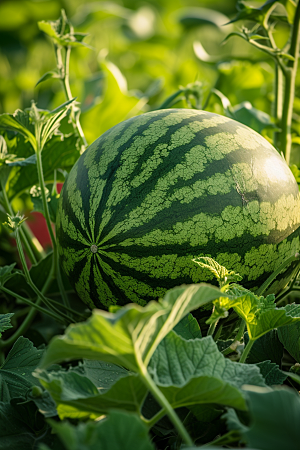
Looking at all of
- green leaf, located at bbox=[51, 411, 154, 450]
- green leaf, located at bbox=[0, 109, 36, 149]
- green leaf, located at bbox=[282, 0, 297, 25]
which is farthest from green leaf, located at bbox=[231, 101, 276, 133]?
green leaf, located at bbox=[51, 411, 154, 450]

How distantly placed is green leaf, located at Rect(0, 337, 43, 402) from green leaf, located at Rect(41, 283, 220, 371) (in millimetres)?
294

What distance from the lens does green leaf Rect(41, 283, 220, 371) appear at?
414 mm

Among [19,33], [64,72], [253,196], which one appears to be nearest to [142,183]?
[253,196]

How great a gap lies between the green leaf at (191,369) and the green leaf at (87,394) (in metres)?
0.03

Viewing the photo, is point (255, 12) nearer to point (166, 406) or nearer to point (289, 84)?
point (289, 84)

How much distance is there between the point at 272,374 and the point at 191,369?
0.17 metres

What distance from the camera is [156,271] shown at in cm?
74

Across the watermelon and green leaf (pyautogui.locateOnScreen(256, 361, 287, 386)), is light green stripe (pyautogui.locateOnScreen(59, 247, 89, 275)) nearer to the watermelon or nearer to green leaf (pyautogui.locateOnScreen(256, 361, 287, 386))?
the watermelon

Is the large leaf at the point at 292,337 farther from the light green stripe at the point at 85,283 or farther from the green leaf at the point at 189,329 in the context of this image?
the light green stripe at the point at 85,283

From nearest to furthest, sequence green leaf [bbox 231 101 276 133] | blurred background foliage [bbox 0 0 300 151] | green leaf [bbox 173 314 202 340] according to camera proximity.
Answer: green leaf [bbox 173 314 202 340] → green leaf [bbox 231 101 276 133] → blurred background foliage [bbox 0 0 300 151]

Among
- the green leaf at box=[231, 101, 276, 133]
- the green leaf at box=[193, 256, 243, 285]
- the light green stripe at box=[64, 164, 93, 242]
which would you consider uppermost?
the green leaf at box=[231, 101, 276, 133]

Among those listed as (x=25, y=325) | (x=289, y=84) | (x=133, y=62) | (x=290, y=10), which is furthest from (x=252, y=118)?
(x=133, y=62)

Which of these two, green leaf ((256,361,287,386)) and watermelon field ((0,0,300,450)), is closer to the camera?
watermelon field ((0,0,300,450))

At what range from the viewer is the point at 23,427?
63cm
